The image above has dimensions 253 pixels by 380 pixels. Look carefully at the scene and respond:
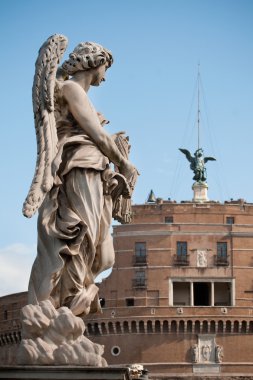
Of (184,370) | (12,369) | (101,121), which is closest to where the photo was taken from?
(12,369)

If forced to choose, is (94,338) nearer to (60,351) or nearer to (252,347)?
(252,347)

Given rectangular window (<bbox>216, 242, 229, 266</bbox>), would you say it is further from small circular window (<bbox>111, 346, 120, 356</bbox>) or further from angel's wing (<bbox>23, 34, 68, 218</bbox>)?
angel's wing (<bbox>23, 34, 68, 218</bbox>)

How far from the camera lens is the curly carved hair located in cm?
541

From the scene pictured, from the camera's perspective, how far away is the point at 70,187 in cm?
507

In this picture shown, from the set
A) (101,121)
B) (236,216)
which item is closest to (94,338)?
(236,216)

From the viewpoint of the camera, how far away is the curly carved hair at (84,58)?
17.7 ft

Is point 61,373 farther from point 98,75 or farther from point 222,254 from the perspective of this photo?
point 222,254

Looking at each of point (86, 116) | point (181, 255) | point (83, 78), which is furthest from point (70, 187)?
point (181, 255)

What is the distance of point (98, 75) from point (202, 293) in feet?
212

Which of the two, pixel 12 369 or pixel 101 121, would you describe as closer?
pixel 12 369

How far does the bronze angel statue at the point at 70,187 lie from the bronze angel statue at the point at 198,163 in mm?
70834

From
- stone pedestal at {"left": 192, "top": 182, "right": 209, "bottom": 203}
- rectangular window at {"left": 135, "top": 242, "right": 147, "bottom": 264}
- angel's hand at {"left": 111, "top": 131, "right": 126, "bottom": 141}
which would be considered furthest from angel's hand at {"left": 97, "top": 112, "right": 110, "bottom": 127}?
stone pedestal at {"left": 192, "top": 182, "right": 209, "bottom": 203}

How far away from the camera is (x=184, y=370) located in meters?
65.2

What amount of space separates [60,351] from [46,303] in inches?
10.1
